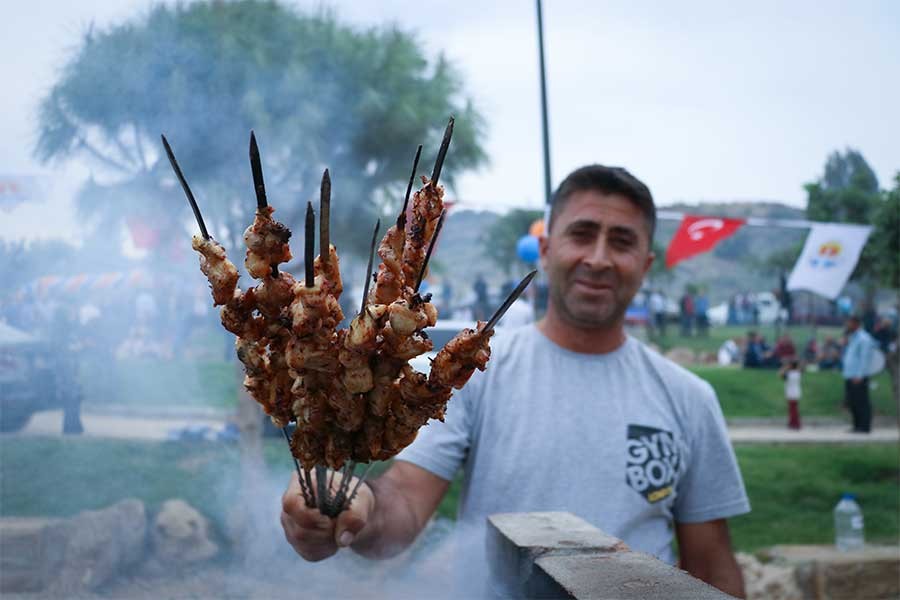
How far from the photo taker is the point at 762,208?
76.9 meters

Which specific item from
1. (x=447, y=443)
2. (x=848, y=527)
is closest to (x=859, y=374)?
(x=848, y=527)

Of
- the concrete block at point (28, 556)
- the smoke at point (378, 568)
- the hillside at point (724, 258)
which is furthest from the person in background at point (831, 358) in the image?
the hillside at point (724, 258)

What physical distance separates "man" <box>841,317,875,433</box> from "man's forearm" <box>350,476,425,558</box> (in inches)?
470

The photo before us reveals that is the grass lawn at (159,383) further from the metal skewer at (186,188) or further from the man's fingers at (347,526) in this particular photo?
the metal skewer at (186,188)

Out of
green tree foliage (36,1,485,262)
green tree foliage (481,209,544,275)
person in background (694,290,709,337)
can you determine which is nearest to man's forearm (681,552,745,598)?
green tree foliage (36,1,485,262)

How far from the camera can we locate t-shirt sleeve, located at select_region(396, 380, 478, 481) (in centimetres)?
262

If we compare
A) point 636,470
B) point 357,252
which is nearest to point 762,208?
point 357,252

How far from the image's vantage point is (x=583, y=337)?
2.81m

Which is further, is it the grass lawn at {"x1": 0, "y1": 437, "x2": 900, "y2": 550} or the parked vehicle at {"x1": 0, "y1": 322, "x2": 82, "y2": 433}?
the grass lawn at {"x1": 0, "y1": 437, "x2": 900, "y2": 550}

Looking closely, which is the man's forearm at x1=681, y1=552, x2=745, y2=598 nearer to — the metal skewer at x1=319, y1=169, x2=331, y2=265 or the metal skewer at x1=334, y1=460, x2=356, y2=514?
the metal skewer at x1=334, y1=460, x2=356, y2=514

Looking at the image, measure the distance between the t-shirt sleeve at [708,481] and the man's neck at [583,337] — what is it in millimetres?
356

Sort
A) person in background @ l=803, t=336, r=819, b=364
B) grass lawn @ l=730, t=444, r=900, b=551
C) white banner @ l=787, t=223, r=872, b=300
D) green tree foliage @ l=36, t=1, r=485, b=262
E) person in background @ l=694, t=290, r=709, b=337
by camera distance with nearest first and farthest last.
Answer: green tree foliage @ l=36, t=1, r=485, b=262 < grass lawn @ l=730, t=444, r=900, b=551 < white banner @ l=787, t=223, r=872, b=300 < person in background @ l=803, t=336, r=819, b=364 < person in background @ l=694, t=290, r=709, b=337

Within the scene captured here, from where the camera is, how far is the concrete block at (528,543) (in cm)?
184

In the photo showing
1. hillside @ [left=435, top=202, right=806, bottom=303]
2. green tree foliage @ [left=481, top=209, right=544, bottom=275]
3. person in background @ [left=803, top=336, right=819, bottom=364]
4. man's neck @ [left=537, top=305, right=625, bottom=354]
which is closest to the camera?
man's neck @ [left=537, top=305, right=625, bottom=354]
